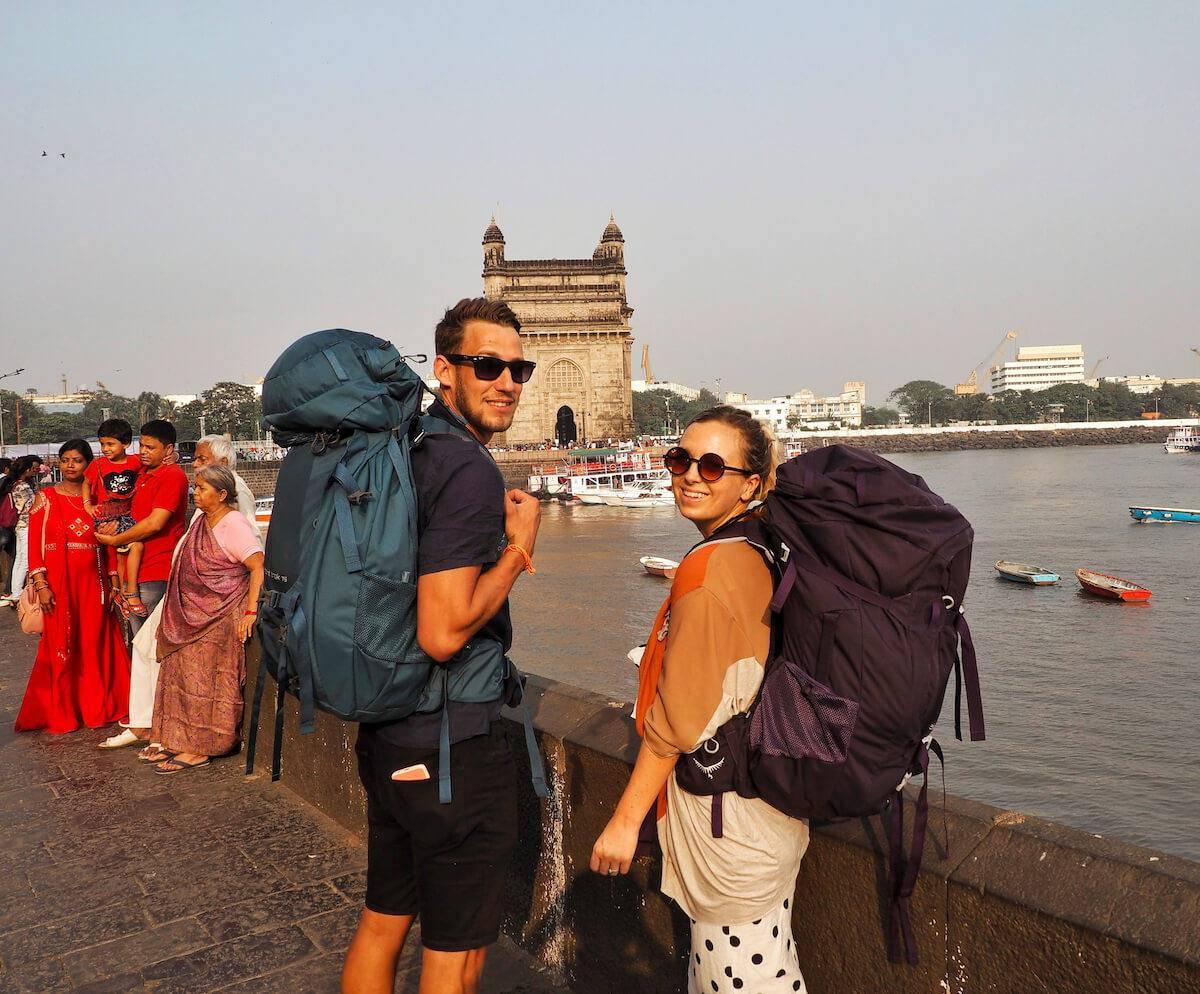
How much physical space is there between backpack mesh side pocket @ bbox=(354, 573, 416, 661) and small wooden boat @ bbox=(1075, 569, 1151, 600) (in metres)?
19.9

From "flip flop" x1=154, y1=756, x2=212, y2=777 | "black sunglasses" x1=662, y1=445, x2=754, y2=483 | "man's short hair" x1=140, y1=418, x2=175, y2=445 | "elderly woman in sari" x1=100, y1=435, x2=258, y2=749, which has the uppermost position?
"man's short hair" x1=140, y1=418, x2=175, y2=445

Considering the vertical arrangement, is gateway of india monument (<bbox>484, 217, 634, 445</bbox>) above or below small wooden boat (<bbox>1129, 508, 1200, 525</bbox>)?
above

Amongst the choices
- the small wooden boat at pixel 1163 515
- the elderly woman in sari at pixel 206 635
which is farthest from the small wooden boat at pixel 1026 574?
the elderly woman in sari at pixel 206 635

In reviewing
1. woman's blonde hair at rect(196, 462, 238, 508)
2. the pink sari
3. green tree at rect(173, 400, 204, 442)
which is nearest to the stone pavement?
the pink sari

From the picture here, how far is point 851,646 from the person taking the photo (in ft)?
4.86

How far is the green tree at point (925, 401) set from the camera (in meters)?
134

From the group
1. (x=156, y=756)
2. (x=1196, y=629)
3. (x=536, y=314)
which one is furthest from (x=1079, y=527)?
(x=536, y=314)

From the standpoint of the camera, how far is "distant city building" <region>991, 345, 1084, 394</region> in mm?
177250

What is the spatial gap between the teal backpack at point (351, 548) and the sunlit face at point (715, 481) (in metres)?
A: 0.41

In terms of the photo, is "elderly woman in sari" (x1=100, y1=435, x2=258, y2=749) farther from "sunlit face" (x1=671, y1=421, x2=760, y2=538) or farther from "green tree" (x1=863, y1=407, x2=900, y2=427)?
"green tree" (x1=863, y1=407, x2=900, y2=427)

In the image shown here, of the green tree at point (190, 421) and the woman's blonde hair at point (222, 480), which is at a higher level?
the green tree at point (190, 421)

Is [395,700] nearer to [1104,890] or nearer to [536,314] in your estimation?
[1104,890]

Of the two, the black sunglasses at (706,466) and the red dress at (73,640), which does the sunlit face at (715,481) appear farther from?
the red dress at (73,640)

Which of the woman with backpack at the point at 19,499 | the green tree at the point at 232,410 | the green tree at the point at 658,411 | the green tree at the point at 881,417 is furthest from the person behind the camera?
the green tree at the point at 881,417
